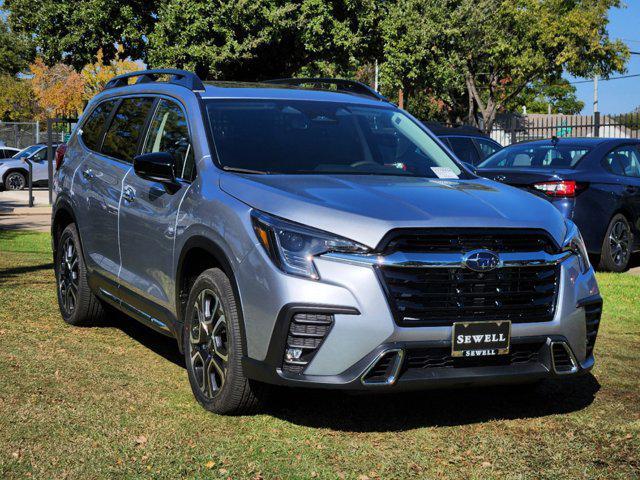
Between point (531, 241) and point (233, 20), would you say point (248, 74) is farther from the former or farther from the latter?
point (531, 241)

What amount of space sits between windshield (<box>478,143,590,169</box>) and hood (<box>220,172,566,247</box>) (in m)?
6.60

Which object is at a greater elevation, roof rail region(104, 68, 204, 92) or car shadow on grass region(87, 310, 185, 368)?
roof rail region(104, 68, 204, 92)

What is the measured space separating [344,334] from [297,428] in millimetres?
788

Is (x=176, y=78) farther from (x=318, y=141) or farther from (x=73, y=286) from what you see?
(x=73, y=286)

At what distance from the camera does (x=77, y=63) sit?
3591 cm

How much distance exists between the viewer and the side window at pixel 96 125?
762 centimetres

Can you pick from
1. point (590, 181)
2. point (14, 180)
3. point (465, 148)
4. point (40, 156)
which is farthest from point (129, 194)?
point (40, 156)

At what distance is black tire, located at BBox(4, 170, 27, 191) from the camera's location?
3350 centimetres

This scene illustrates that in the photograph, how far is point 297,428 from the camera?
509 centimetres

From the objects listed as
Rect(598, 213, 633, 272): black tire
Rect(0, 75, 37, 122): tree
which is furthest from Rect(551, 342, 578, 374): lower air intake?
Rect(0, 75, 37, 122): tree

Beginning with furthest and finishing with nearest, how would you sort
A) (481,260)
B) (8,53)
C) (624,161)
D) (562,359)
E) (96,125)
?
1. (8,53)
2. (624,161)
3. (96,125)
4. (562,359)
5. (481,260)

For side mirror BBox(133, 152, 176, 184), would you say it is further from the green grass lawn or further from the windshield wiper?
the green grass lawn

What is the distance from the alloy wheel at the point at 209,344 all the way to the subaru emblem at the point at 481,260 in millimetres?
1262

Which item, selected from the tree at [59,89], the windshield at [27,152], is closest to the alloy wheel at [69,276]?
the windshield at [27,152]
